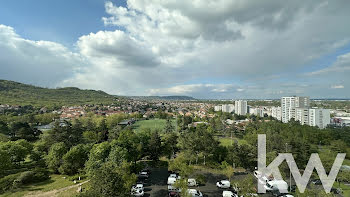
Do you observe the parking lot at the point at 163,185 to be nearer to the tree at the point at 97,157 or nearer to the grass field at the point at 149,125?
the tree at the point at 97,157

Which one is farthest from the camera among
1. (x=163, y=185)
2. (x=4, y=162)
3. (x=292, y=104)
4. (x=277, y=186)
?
(x=292, y=104)

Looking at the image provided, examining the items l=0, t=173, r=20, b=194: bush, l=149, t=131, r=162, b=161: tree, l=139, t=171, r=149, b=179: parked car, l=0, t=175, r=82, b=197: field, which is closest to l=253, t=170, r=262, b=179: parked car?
l=139, t=171, r=149, b=179: parked car

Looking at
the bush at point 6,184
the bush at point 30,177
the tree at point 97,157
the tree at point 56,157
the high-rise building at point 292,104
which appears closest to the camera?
the bush at point 6,184

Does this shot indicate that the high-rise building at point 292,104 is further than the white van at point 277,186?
Yes

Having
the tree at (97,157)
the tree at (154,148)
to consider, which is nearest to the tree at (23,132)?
the tree at (97,157)

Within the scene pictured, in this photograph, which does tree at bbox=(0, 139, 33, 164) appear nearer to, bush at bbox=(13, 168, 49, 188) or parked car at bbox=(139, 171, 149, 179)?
bush at bbox=(13, 168, 49, 188)

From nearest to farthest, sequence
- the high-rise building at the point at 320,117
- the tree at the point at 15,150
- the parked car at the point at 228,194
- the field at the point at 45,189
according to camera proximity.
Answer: the parked car at the point at 228,194, the field at the point at 45,189, the tree at the point at 15,150, the high-rise building at the point at 320,117

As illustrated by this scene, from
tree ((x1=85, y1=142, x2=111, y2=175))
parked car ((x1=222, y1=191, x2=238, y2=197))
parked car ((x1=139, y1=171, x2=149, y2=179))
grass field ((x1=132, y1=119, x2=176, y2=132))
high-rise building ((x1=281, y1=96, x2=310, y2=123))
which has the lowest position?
grass field ((x1=132, y1=119, x2=176, y2=132))

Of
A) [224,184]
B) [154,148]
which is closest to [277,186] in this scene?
[224,184]

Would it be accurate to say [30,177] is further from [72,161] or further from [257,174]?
[257,174]
